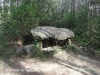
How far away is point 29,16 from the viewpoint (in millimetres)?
7855

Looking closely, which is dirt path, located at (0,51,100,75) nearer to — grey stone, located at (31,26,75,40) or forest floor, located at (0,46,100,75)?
forest floor, located at (0,46,100,75)

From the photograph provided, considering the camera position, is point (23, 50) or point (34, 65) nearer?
point (34, 65)

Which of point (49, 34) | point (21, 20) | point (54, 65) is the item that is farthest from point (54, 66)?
point (21, 20)

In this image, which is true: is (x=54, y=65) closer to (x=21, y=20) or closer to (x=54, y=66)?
(x=54, y=66)

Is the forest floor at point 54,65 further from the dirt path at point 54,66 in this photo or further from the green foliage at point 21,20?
the green foliage at point 21,20

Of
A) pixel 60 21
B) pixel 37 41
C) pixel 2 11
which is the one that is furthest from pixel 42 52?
pixel 60 21

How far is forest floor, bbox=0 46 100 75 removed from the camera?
5.82 m

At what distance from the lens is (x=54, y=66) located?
6316 millimetres

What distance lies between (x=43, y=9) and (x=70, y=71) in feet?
17.6

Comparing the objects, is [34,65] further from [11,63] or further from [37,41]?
[37,41]

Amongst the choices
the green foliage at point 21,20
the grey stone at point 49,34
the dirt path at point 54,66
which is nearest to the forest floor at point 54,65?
the dirt path at point 54,66

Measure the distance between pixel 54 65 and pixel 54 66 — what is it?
78 millimetres

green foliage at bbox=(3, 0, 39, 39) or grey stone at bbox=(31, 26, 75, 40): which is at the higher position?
green foliage at bbox=(3, 0, 39, 39)

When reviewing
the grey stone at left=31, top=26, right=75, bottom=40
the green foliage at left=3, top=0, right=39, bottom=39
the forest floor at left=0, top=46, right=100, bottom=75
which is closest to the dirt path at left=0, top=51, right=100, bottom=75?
the forest floor at left=0, top=46, right=100, bottom=75
